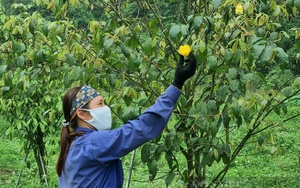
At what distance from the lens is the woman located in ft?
6.17

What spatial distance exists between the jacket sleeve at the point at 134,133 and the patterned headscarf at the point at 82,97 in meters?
0.19

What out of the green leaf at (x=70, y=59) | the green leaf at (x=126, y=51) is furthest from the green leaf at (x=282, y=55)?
the green leaf at (x=70, y=59)

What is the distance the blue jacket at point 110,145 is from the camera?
188 centimetres

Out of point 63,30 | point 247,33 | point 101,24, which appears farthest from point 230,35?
point 63,30

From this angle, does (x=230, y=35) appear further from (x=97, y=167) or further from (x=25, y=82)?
(x=25, y=82)

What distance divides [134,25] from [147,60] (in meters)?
0.26

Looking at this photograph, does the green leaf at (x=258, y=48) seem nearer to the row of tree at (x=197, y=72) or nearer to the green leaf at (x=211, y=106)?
the row of tree at (x=197, y=72)

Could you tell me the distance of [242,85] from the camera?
235 centimetres

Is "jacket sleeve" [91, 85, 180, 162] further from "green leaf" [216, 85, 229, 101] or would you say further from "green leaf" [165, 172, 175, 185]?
"green leaf" [165, 172, 175, 185]

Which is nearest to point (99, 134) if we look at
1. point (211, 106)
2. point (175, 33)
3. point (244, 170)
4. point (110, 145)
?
point (110, 145)

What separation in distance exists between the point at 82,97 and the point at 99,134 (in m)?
0.21

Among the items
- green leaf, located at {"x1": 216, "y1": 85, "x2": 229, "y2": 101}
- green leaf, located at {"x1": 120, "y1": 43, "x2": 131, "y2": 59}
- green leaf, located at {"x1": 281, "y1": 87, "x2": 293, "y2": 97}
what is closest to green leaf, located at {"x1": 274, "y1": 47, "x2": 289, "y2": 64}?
green leaf, located at {"x1": 216, "y1": 85, "x2": 229, "y2": 101}

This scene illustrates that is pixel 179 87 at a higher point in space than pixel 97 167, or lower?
higher

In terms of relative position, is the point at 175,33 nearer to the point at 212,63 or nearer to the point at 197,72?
the point at 212,63
